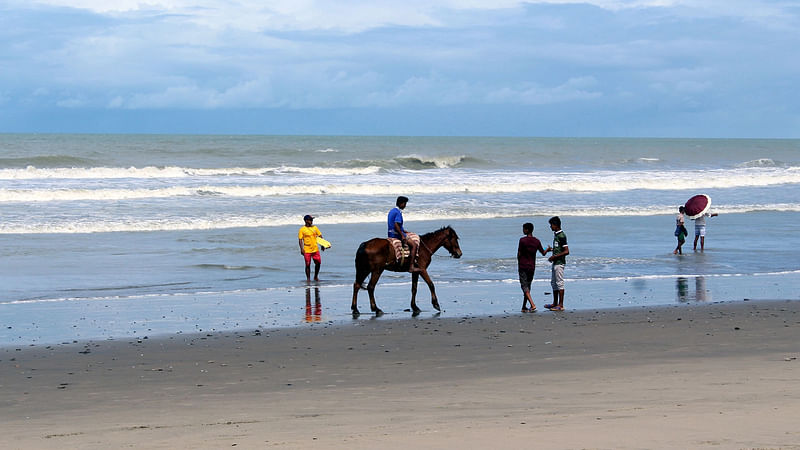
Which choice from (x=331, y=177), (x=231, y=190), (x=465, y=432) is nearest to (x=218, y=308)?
(x=465, y=432)

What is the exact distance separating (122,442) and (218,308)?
729 centimetres

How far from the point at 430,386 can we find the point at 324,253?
12577mm

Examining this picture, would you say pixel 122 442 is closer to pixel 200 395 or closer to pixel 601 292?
pixel 200 395

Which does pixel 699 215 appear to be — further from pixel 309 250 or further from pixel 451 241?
pixel 451 241

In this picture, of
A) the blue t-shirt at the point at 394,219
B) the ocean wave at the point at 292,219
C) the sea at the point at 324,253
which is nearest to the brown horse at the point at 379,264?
the blue t-shirt at the point at 394,219

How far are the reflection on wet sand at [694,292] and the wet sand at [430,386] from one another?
1.73 meters

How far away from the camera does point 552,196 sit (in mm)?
39500

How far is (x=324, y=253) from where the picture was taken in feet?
67.7

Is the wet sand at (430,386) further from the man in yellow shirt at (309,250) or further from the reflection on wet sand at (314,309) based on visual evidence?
the man in yellow shirt at (309,250)

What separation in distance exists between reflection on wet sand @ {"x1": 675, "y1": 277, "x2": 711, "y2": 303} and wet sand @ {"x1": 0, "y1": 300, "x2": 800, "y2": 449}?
5.68 ft

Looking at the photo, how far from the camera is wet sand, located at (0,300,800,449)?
6.27 metres

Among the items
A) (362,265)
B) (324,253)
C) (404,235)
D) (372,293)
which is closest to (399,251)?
(404,235)

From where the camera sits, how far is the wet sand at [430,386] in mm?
6270

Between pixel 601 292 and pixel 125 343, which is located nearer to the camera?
pixel 125 343
